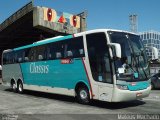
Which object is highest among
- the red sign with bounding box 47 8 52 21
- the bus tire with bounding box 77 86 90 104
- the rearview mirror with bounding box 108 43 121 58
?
the red sign with bounding box 47 8 52 21

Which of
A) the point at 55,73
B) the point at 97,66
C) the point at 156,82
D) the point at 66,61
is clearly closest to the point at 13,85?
the point at 55,73

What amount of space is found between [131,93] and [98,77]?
1.53m

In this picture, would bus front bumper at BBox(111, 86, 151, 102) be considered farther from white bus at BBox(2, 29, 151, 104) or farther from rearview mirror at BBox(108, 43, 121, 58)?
rearview mirror at BBox(108, 43, 121, 58)

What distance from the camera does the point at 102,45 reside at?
12.5 m

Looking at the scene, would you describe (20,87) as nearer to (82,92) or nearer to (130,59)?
(82,92)

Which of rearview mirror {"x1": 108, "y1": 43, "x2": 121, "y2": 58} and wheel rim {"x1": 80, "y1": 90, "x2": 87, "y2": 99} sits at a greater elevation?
rearview mirror {"x1": 108, "y1": 43, "x2": 121, "y2": 58}

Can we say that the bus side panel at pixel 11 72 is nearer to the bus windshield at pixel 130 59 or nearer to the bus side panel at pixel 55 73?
the bus side panel at pixel 55 73

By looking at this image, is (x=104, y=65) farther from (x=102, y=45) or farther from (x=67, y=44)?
(x=67, y=44)

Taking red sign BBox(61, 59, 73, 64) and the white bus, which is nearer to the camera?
the white bus

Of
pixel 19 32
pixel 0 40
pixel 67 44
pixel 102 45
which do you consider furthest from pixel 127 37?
pixel 0 40

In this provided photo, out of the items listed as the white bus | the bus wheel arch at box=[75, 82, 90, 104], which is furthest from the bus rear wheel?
the bus wheel arch at box=[75, 82, 90, 104]

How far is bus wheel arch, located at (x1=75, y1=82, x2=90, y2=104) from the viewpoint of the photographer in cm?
1354

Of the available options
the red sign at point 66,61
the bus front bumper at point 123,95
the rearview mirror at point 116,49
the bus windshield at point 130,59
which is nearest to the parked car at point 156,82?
the red sign at point 66,61

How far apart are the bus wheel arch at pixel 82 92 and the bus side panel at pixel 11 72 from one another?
288 inches
